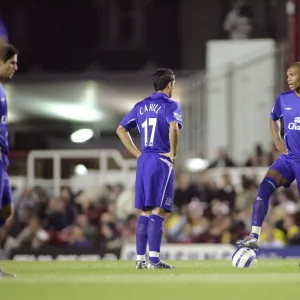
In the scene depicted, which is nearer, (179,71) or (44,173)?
(44,173)

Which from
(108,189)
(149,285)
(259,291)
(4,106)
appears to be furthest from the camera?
(108,189)

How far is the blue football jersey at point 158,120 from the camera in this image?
537 inches

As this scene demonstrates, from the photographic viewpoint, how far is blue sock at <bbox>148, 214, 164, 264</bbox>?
538 inches

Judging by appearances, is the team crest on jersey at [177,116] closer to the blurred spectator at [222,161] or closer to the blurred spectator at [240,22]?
the blurred spectator at [222,161]

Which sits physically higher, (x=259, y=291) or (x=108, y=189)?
(x=108, y=189)

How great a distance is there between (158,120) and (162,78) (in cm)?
46

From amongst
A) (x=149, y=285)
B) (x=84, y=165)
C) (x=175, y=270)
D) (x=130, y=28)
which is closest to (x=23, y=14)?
(x=130, y=28)

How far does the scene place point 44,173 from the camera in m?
28.6

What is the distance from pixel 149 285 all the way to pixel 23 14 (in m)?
28.9

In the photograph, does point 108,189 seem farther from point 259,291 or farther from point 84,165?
point 259,291

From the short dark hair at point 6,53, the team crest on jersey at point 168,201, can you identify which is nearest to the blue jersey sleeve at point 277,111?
the team crest on jersey at point 168,201

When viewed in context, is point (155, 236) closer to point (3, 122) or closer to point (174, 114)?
point (174, 114)

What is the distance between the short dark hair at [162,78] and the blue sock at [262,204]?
1.57 metres

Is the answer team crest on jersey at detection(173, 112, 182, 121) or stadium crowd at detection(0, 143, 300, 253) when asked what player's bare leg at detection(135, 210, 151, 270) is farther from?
stadium crowd at detection(0, 143, 300, 253)
